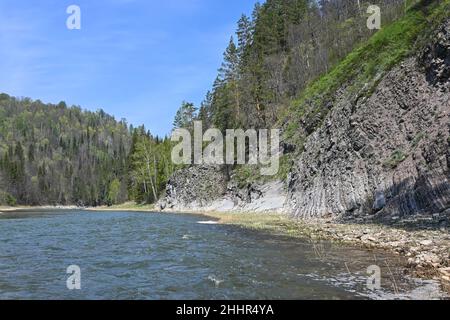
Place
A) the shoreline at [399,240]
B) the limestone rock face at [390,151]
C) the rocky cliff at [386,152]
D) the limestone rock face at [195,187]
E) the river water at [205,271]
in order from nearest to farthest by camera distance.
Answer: the river water at [205,271] → the shoreline at [399,240] → the limestone rock face at [390,151] → the rocky cliff at [386,152] → the limestone rock face at [195,187]

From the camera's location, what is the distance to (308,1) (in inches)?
4186

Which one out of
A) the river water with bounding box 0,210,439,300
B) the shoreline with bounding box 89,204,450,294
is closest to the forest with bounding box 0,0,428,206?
the shoreline with bounding box 89,204,450,294

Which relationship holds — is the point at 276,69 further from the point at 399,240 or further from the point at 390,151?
the point at 399,240

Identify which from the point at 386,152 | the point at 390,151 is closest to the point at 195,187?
the point at 386,152

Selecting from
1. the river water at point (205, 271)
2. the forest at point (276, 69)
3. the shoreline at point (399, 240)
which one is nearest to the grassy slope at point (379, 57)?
the forest at point (276, 69)

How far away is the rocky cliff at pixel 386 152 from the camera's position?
27.7m

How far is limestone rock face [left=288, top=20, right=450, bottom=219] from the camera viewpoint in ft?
90.4

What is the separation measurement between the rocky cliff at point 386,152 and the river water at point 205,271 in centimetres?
845

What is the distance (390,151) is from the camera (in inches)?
1330

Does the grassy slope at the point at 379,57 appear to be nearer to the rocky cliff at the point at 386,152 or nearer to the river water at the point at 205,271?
the rocky cliff at the point at 386,152

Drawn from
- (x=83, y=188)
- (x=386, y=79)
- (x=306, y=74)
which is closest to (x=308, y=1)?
(x=306, y=74)

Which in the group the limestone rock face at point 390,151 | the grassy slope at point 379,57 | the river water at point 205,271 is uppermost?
the grassy slope at point 379,57
